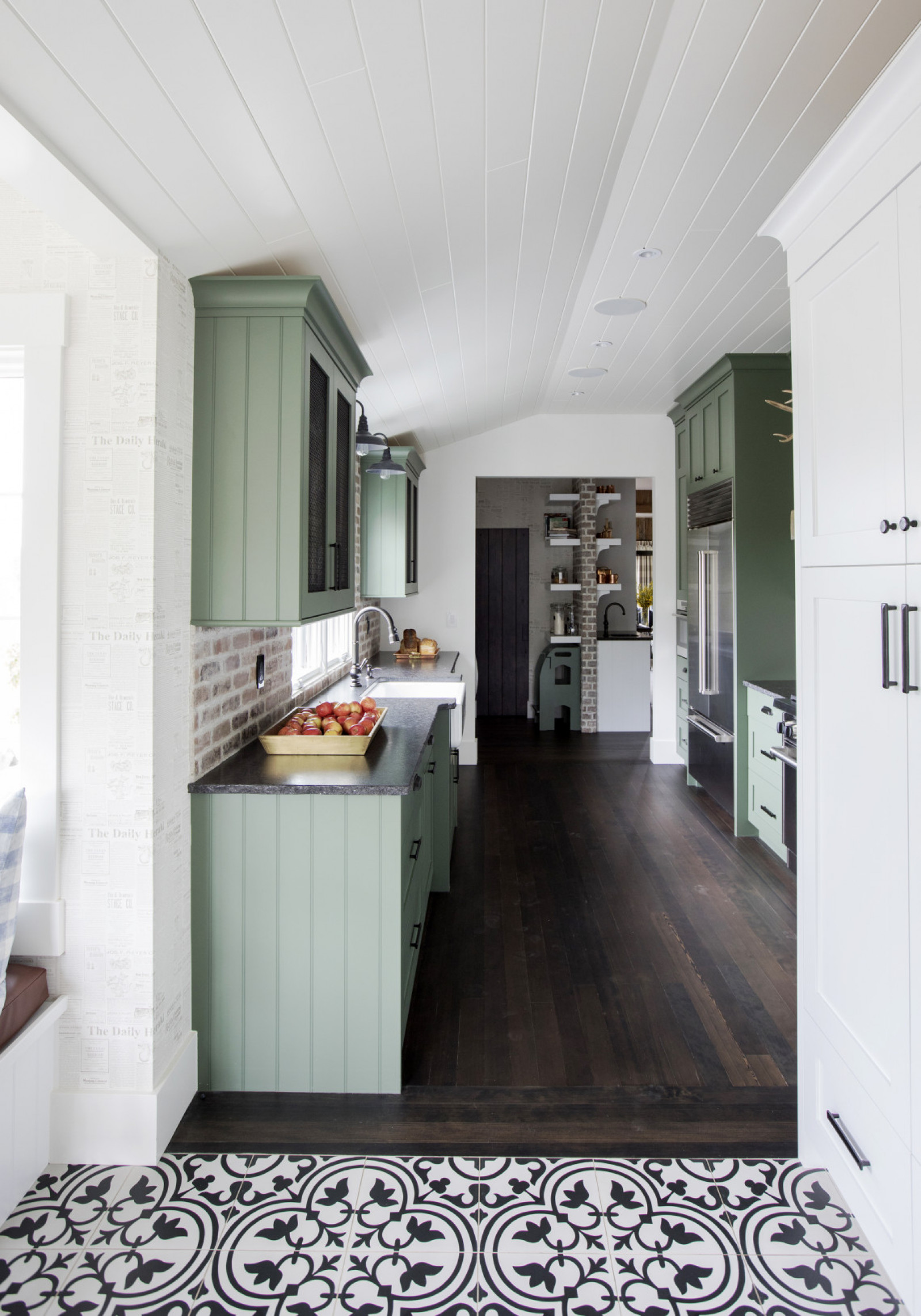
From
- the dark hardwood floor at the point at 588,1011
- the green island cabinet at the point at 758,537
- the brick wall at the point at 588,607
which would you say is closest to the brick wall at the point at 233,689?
the dark hardwood floor at the point at 588,1011

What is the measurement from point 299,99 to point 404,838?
185 centimetres

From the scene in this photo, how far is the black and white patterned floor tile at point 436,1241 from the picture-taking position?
1.67m

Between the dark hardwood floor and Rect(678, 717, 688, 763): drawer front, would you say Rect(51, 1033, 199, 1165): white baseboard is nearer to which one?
the dark hardwood floor

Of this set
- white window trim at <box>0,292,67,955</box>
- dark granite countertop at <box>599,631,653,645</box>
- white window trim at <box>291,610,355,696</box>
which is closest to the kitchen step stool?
dark granite countertop at <box>599,631,653,645</box>

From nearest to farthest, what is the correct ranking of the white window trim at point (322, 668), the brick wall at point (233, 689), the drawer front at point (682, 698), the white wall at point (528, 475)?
the brick wall at point (233, 689)
the white window trim at point (322, 668)
the drawer front at point (682, 698)
the white wall at point (528, 475)

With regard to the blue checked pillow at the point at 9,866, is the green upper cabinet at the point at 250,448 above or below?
above

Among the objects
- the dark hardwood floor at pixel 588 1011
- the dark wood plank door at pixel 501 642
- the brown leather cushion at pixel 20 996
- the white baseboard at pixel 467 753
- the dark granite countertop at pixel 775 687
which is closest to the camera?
the brown leather cushion at pixel 20 996

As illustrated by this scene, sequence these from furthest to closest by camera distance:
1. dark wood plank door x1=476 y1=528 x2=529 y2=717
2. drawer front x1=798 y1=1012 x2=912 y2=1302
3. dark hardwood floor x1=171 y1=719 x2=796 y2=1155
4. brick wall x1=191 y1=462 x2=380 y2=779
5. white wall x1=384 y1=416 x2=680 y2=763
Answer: dark wood plank door x1=476 y1=528 x2=529 y2=717, white wall x1=384 y1=416 x2=680 y2=763, brick wall x1=191 y1=462 x2=380 y2=779, dark hardwood floor x1=171 y1=719 x2=796 y2=1155, drawer front x1=798 y1=1012 x2=912 y2=1302

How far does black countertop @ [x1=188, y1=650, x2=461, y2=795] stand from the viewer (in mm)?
2299

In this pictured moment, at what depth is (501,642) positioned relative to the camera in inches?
359

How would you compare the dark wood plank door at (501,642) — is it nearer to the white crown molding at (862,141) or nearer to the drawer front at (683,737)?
the drawer front at (683,737)

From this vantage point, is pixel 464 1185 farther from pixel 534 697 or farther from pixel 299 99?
pixel 534 697

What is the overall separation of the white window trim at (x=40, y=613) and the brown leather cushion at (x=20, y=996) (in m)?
0.06

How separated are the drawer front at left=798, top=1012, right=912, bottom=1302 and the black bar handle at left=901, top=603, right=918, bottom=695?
2.85 ft
